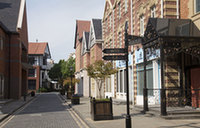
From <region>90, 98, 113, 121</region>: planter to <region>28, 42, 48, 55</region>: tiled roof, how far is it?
56.2m

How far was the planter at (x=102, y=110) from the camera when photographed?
38.3ft

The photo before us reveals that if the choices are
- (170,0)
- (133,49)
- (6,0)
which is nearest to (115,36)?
(133,49)

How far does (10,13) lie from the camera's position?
3136cm

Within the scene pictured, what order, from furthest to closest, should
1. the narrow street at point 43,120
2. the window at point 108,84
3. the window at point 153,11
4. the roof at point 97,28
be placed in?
the roof at point 97,28, the window at point 108,84, the window at point 153,11, the narrow street at point 43,120

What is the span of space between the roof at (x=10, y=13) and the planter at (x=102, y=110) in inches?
807

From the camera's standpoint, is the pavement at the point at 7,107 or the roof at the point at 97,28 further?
the roof at the point at 97,28

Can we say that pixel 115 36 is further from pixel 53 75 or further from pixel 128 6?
pixel 53 75

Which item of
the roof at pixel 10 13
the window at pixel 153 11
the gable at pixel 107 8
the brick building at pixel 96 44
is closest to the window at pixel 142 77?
the window at pixel 153 11

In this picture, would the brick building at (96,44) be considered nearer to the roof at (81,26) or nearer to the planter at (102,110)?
the roof at (81,26)

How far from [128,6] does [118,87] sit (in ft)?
25.8

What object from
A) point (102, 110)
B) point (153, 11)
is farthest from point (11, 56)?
point (102, 110)

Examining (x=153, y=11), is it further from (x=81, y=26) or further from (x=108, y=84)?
(x=81, y=26)

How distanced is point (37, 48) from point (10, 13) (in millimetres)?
36839

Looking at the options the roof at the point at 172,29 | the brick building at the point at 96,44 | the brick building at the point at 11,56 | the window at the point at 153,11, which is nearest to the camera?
the roof at the point at 172,29
